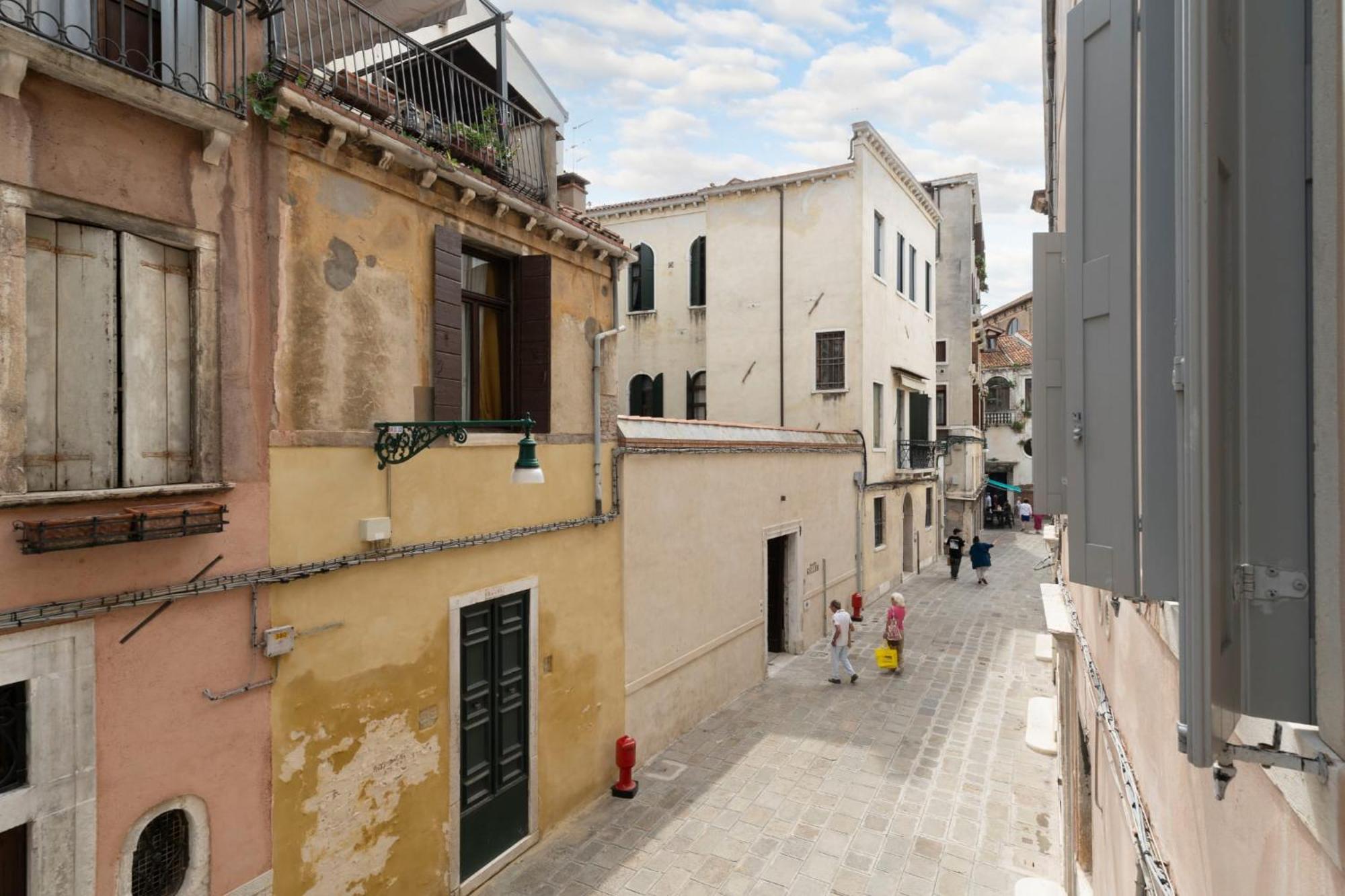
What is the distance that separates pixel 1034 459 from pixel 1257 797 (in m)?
2.00

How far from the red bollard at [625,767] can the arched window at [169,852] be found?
4907 mm

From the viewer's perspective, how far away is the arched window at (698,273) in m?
21.5

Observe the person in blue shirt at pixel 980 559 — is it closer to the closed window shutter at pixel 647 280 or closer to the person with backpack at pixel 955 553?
the person with backpack at pixel 955 553

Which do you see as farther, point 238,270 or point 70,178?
point 238,270

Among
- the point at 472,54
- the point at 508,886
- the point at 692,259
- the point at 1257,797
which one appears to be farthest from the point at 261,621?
the point at 692,259

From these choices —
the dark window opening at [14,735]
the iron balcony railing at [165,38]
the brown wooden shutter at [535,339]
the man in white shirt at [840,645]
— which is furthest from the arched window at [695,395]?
the dark window opening at [14,735]

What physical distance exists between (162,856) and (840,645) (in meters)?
10.4

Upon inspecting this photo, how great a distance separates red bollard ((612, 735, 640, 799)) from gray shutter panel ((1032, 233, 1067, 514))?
702cm

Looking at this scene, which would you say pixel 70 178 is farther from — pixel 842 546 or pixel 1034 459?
pixel 842 546

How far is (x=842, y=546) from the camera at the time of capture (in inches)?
704

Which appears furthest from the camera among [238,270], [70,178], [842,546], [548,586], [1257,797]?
[842,546]

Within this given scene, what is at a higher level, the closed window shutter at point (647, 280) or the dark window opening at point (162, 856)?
the closed window shutter at point (647, 280)

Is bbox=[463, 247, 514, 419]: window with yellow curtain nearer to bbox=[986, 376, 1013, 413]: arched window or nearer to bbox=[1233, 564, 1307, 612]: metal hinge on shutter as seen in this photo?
bbox=[1233, 564, 1307, 612]: metal hinge on shutter

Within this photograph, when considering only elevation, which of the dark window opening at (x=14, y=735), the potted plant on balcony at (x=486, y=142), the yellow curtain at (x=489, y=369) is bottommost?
the dark window opening at (x=14, y=735)
